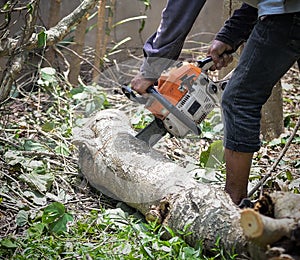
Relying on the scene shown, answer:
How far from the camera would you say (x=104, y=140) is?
330 centimetres

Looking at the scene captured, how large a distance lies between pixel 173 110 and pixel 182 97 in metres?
0.09

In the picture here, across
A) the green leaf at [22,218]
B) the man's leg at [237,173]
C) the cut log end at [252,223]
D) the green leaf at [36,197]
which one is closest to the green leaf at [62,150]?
the green leaf at [36,197]

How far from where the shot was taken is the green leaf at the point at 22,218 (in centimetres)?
276

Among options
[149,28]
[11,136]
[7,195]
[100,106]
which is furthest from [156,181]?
[149,28]

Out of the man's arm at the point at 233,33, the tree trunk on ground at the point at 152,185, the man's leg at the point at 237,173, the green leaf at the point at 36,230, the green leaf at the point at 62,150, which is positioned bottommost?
the green leaf at the point at 62,150

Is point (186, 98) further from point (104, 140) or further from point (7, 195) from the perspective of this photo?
point (7, 195)

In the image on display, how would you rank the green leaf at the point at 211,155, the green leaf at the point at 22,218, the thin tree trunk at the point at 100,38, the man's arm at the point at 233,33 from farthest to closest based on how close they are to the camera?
the thin tree trunk at the point at 100,38, the green leaf at the point at 211,155, the man's arm at the point at 233,33, the green leaf at the point at 22,218

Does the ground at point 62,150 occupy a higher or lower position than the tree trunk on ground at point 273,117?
lower

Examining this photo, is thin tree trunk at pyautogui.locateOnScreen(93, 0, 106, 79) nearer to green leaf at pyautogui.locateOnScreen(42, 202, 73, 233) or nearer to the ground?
the ground

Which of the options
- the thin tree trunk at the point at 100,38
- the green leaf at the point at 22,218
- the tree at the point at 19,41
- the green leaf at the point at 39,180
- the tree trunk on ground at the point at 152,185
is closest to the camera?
the tree trunk on ground at the point at 152,185

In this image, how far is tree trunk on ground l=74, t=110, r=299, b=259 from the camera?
2422mm

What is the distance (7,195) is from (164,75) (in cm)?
101

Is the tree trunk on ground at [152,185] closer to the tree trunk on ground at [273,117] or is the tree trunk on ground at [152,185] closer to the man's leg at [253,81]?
the man's leg at [253,81]

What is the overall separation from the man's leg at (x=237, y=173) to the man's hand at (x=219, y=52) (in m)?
0.68
